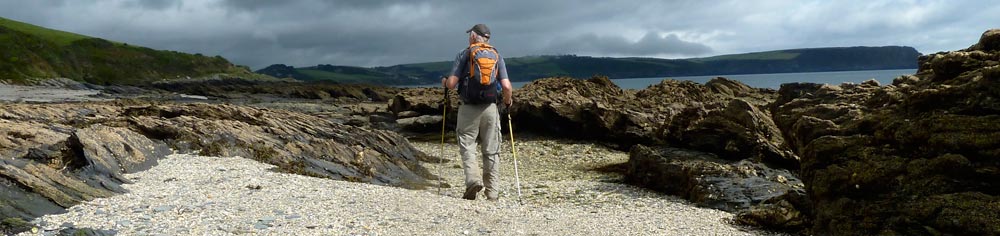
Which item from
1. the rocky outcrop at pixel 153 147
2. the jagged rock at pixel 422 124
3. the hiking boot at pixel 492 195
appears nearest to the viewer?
the rocky outcrop at pixel 153 147

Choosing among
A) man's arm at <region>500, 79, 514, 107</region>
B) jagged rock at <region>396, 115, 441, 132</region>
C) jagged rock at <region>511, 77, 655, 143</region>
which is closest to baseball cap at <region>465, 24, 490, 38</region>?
man's arm at <region>500, 79, 514, 107</region>

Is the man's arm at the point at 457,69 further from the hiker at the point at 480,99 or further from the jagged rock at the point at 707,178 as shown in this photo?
the jagged rock at the point at 707,178

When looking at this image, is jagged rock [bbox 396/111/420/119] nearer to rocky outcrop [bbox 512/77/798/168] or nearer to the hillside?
rocky outcrop [bbox 512/77/798/168]

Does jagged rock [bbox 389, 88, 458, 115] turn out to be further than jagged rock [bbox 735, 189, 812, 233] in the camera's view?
Yes

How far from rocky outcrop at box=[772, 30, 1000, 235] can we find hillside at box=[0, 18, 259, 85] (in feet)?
453

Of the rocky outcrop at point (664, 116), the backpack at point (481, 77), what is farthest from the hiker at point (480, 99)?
the rocky outcrop at point (664, 116)

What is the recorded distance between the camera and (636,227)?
12.1 m

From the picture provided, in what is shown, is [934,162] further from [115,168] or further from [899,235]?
[115,168]

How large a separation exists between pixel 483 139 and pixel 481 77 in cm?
161

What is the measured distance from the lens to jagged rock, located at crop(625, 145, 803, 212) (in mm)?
17688

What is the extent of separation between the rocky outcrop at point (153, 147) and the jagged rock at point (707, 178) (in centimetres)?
769

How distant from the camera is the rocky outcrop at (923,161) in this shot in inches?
376

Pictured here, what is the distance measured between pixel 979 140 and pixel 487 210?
815cm

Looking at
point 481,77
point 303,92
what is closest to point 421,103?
point 481,77
